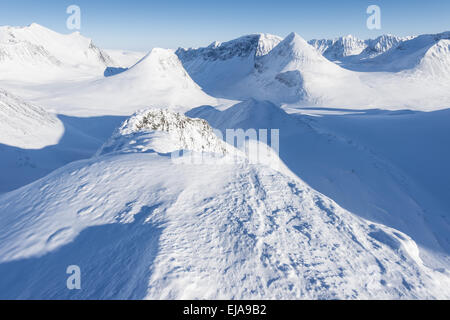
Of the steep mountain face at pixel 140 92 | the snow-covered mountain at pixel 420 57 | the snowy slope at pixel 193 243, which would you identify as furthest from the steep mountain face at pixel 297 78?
the snowy slope at pixel 193 243

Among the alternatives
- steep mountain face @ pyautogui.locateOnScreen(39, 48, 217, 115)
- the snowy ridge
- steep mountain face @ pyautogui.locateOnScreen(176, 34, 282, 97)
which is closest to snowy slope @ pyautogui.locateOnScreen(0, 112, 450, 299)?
the snowy ridge

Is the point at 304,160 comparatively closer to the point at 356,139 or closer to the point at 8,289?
the point at 356,139

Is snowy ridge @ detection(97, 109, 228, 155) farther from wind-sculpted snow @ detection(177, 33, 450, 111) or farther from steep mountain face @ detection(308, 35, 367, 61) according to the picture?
steep mountain face @ detection(308, 35, 367, 61)

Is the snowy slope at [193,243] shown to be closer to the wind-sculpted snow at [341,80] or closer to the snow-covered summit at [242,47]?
the wind-sculpted snow at [341,80]

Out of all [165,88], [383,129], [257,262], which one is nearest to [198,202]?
[257,262]

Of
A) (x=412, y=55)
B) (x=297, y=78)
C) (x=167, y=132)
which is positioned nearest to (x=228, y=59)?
(x=297, y=78)

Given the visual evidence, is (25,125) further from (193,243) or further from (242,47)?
(242,47)

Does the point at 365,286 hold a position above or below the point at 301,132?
below

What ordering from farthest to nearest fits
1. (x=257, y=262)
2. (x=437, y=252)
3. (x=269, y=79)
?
(x=269, y=79) < (x=437, y=252) < (x=257, y=262)
